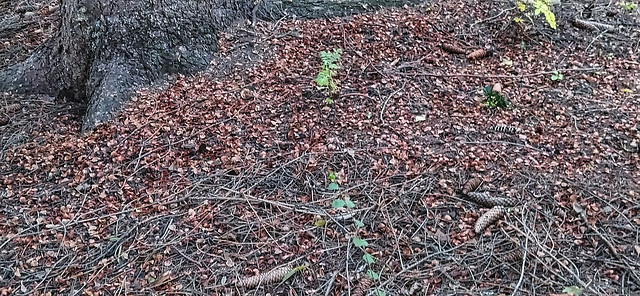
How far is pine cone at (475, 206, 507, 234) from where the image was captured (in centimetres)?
218

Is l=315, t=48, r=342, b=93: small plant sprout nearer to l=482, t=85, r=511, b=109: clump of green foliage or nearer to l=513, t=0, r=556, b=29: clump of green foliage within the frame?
l=482, t=85, r=511, b=109: clump of green foliage

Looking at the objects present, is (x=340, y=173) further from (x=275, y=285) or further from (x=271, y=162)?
(x=275, y=285)

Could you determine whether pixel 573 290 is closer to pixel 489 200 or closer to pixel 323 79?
pixel 489 200

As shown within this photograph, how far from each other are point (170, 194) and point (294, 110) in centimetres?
81

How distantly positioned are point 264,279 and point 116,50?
1.77 m

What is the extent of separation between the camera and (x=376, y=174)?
2459mm

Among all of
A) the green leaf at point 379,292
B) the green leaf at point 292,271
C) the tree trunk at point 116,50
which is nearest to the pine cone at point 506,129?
the green leaf at point 379,292

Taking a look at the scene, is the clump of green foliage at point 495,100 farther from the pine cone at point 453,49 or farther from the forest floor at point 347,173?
the pine cone at point 453,49

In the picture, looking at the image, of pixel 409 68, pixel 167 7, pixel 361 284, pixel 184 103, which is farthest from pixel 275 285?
pixel 167 7

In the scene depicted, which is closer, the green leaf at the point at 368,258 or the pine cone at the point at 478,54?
the green leaf at the point at 368,258

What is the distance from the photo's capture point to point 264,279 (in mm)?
2053

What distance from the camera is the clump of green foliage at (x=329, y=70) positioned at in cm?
291

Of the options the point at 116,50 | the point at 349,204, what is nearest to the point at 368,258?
the point at 349,204

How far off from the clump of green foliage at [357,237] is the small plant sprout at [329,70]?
643 millimetres
